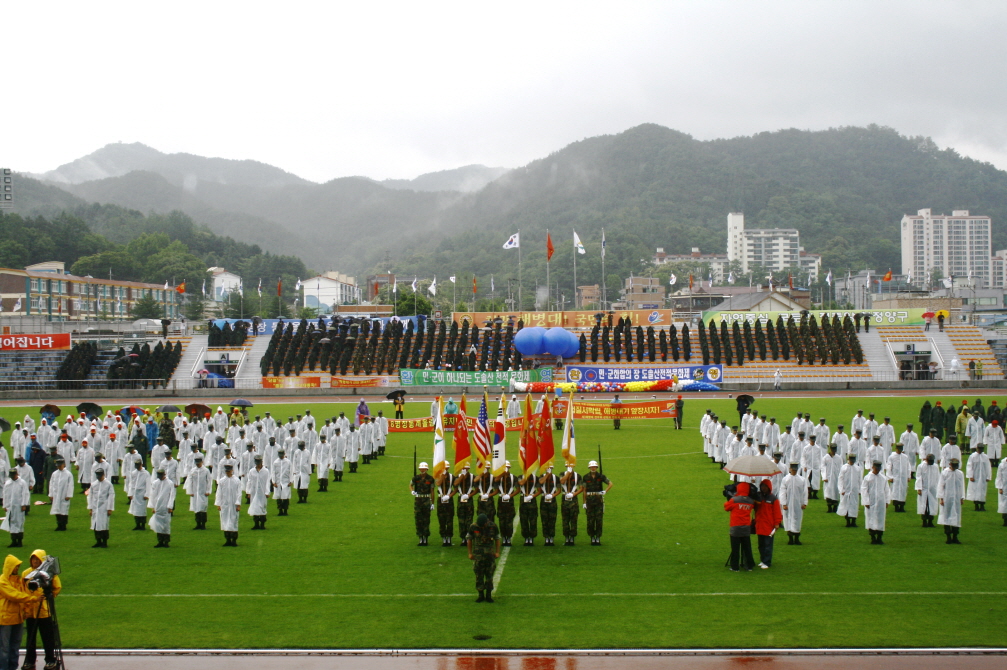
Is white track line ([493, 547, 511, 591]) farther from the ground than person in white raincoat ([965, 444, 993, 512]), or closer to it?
closer to it

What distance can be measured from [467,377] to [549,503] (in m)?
31.2

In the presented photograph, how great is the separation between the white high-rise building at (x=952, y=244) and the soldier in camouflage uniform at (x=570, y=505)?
189097 millimetres

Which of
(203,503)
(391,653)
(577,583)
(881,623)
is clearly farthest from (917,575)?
(203,503)

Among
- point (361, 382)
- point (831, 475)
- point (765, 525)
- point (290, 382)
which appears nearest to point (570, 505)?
point (765, 525)

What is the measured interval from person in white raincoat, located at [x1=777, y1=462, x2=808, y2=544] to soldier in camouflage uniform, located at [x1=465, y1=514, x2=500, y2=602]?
17.6 ft

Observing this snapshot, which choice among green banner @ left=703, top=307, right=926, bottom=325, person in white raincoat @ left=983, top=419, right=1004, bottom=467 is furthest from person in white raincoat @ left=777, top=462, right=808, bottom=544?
green banner @ left=703, top=307, right=926, bottom=325

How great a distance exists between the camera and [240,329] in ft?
169

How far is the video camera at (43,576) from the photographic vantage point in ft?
25.7

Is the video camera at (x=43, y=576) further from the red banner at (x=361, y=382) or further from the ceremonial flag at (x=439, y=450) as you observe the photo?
the red banner at (x=361, y=382)

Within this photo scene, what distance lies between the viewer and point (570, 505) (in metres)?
13.3

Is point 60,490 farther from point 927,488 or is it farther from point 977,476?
point 977,476

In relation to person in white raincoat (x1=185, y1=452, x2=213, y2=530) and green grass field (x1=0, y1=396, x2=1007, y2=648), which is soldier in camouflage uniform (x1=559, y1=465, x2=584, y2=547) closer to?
green grass field (x1=0, y1=396, x2=1007, y2=648)

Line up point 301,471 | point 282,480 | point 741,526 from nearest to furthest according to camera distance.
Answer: point 741,526, point 282,480, point 301,471

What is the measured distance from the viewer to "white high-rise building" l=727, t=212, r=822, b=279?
177500mm
